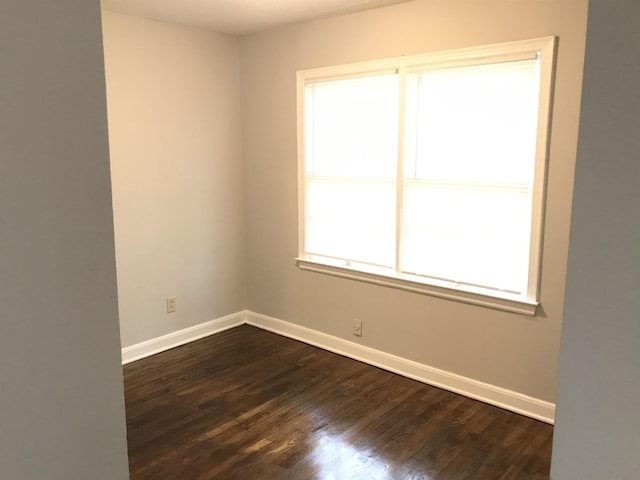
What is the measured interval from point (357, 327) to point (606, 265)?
308 cm

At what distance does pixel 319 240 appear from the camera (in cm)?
400

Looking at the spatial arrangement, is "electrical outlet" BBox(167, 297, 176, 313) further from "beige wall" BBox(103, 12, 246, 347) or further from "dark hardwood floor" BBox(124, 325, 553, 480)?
"dark hardwood floor" BBox(124, 325, 553, 480)

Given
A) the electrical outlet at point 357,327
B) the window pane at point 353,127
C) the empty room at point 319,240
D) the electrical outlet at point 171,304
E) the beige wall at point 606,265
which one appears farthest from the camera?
the electrical outlet at point 171,304

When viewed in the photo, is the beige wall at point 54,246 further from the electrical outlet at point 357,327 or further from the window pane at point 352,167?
the electrical outlet at point 357,327

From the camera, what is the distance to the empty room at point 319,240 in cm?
86

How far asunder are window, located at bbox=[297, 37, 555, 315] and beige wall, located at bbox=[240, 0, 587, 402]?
0.27 feet

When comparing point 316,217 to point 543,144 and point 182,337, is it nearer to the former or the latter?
point 182,337

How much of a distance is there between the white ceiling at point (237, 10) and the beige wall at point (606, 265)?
8.89 ft

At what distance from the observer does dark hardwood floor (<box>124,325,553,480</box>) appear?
2.48 meters

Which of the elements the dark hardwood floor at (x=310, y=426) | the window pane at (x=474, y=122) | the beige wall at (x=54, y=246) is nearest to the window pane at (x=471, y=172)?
the window pane at (x=474, y=122)

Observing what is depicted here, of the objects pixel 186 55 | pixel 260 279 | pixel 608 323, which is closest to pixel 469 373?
pixel 260 279

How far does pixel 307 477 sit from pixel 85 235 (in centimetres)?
186

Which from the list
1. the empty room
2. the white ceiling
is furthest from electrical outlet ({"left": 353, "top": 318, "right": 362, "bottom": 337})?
the white ceiling

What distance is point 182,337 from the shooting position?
413 cm
